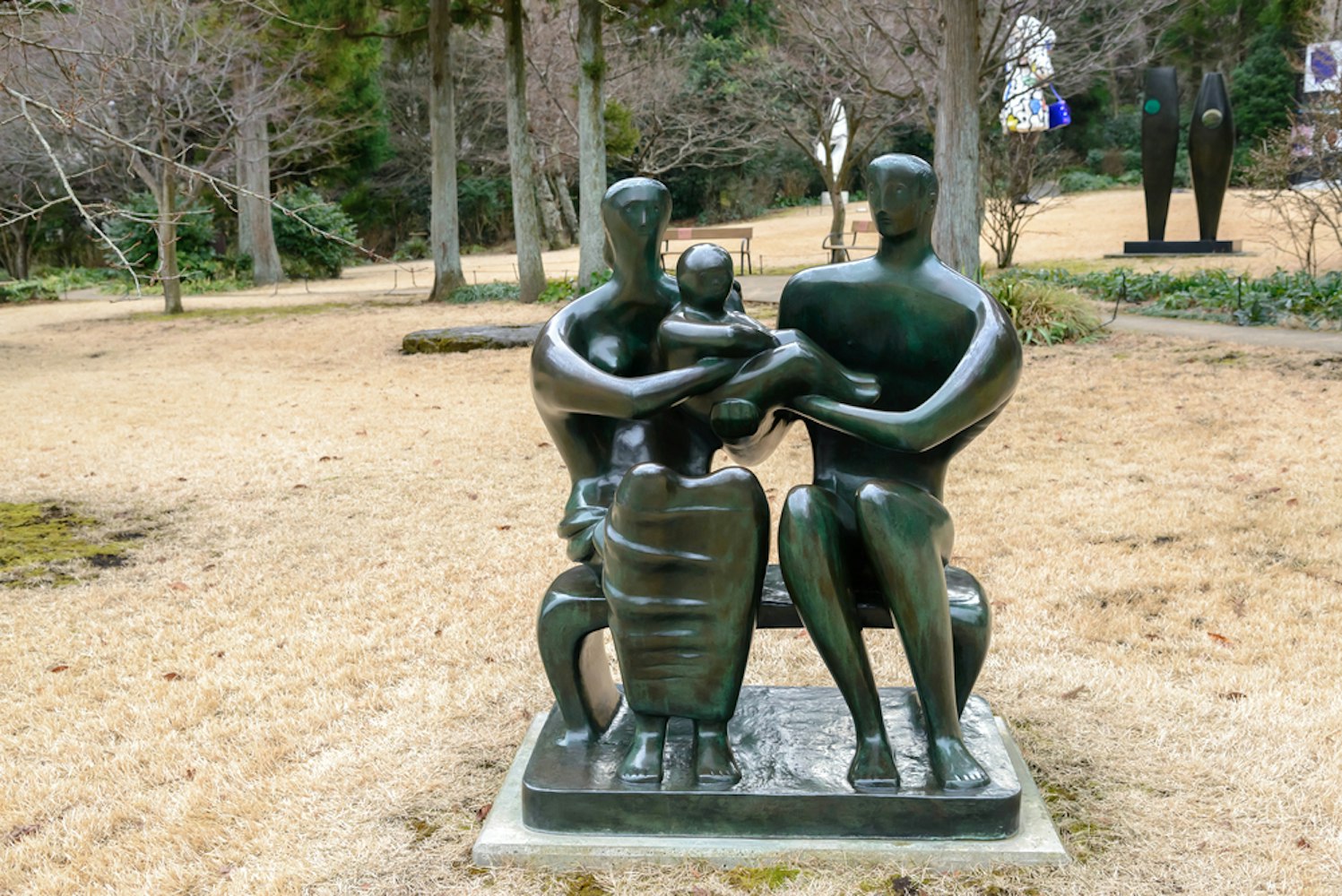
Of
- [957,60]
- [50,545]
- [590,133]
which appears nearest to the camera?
[50,545]

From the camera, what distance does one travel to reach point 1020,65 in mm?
17641

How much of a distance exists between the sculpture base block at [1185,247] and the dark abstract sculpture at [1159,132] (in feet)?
2.44

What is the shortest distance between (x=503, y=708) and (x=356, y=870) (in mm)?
1028

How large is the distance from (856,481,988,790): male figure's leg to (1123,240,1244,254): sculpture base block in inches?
755

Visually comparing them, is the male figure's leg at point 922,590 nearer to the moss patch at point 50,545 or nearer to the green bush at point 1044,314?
the moss patch at point 50,545

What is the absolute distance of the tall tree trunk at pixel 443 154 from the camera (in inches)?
672

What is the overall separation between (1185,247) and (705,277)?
64.4 ft

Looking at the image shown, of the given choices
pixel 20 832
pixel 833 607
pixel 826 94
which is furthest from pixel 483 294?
pixel 833 607

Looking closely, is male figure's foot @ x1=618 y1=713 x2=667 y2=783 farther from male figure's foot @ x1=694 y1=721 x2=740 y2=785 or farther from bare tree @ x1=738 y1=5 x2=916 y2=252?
bare tree @ x1=738 y1=5 x2=916 y2=252

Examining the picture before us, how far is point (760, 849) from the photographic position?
2.68 meters

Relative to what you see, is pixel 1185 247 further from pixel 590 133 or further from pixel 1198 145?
pixel 590 133

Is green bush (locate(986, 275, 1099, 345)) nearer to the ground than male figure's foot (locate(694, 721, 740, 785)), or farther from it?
farther from it

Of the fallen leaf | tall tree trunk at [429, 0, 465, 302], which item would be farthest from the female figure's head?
tall tree trunk at [429, 0, 465, 302]

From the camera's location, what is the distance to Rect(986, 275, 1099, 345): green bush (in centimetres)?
1144
